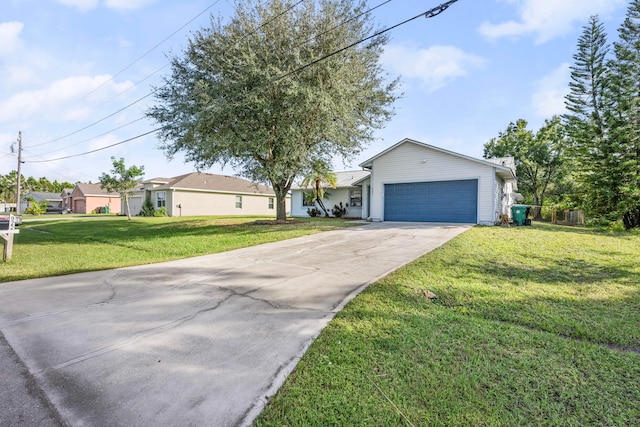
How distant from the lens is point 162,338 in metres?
3.21

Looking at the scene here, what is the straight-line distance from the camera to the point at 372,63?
1443 cm

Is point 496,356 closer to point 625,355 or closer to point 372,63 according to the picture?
point 625,355

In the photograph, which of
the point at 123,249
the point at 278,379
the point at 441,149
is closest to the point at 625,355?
the point at 278,379

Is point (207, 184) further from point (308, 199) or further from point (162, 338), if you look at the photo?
point (162, 338)

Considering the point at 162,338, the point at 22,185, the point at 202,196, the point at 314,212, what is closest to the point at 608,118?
the point at 314,212

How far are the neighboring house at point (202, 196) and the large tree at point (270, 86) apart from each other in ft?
38.4

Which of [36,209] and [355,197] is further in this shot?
[36,209]

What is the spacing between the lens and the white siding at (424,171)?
13.6m

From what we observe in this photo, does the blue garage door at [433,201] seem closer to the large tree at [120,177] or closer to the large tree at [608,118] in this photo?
the large tree at [608,118]

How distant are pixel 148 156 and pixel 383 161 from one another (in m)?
12.4

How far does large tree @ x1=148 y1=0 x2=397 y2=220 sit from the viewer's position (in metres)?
11.8

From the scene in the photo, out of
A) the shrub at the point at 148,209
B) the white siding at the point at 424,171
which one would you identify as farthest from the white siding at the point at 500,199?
the shrub at the point at 148,209

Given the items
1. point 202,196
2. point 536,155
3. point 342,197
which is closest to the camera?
point 342,197

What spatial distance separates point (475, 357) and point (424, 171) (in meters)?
13.2
